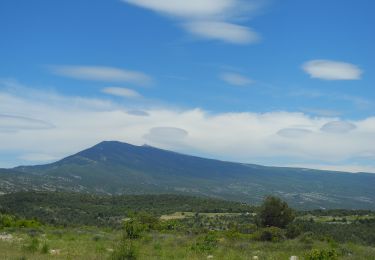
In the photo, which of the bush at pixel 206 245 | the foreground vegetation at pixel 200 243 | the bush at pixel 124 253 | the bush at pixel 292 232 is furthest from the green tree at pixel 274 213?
the bush at pixel 124 253

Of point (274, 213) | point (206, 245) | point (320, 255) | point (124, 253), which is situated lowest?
point (206, 245)

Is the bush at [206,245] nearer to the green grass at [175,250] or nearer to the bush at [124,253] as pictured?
the green grass at [175,250]

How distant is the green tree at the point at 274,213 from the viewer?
39969 millimetres

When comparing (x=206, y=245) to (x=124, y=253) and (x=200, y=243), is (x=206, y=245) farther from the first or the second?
(x=124, y=253)

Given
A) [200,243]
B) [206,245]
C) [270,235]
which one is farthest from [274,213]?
[206,245]

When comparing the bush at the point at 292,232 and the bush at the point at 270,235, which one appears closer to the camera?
the bush at the point at 270,235

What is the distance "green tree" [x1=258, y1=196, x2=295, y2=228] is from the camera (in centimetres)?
3997

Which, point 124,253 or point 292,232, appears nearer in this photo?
point 124,253

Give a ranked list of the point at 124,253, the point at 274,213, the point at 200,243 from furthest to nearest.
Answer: the point at 274,213, the point at 200,243, the point at 124,253

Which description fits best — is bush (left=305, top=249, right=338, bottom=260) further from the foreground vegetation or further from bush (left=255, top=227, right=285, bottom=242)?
bush (left=255, top=227, right=285, bottom=242)

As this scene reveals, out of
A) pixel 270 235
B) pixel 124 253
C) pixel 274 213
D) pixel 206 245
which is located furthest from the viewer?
pixel 274 213

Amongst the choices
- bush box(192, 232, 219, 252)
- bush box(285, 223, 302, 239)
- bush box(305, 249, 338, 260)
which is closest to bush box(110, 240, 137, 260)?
bush box(192, 232, 219, 252)

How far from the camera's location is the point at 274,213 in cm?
4031

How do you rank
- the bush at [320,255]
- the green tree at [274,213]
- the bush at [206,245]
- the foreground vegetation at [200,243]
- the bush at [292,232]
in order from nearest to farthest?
the bush at [320,255] → the foreground vegetation at [200,243] → the bush at [206,245] → the bush at [292,232] → the green tree at [274,213]
